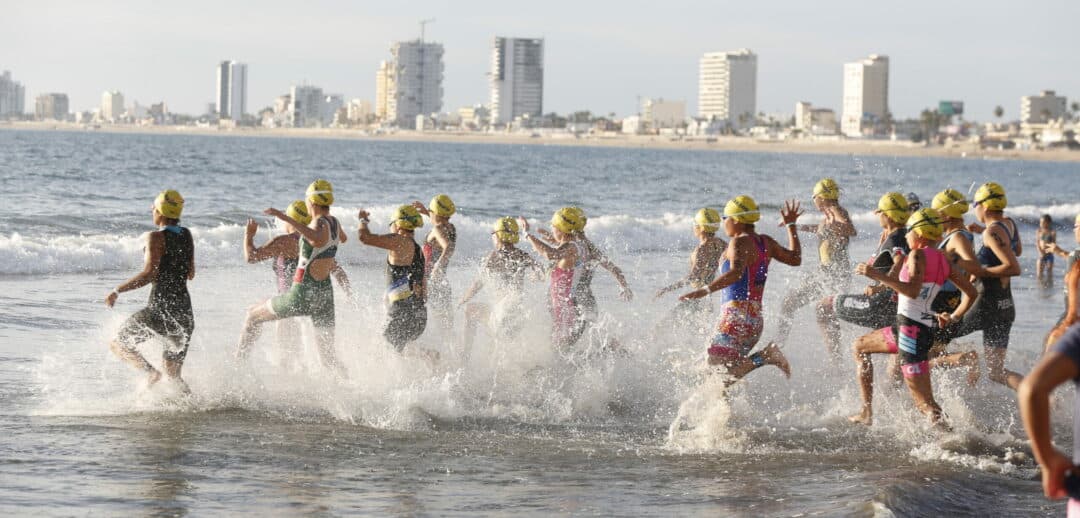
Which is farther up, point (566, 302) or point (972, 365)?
point (566, 302)

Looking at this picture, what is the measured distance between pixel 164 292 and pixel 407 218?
6.58ft

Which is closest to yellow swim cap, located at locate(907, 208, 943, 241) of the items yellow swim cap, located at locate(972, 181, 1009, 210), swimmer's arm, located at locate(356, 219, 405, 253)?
yellow swim cap, located at locate(972, 181, 1009, 210)

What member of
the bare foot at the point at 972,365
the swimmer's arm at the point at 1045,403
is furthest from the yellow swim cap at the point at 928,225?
the swimmer's arm at the point at 1045,403

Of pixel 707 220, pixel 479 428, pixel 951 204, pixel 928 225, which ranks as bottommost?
pixel 479 428

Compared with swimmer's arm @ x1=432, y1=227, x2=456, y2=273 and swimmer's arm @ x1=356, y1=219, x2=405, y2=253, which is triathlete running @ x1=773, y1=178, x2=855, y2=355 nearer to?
swimmer's arm @ x1=432, y1=227, x2=456, y2=273

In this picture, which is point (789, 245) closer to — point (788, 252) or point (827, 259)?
point (788, 252)

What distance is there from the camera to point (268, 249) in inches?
401

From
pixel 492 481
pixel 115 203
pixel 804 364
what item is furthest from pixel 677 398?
pixel 115 203

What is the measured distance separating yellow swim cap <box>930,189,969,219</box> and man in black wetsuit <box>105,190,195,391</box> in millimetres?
5763

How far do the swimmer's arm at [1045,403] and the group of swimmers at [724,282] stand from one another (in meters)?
3.81

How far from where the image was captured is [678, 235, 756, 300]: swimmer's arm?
881 cm

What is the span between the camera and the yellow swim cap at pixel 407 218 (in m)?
10.2

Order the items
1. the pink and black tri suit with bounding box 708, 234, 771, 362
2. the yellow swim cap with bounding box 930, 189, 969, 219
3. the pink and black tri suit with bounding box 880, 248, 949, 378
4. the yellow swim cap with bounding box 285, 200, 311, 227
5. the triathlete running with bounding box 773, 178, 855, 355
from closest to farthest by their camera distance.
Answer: the pink and black tri suit with bounding box 880, 248, 949, 378
the pink and black tri suit with bounding box 708, 234, 771, 362
the yellow swim cap with bounding box 930, 189, 969, 219
the yellow swim cap with bounding box 285, 200, 311, 227
the triathlete running with bounding box 773, 178, 855, 355

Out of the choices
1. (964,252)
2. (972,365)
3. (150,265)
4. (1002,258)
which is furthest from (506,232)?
(1002,258)
